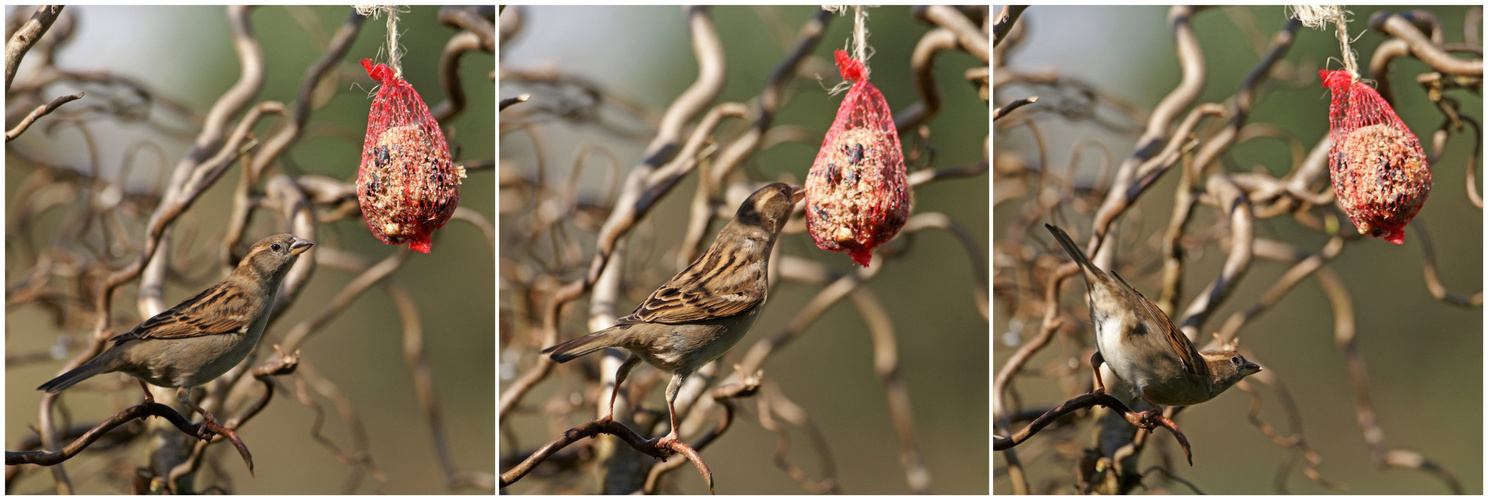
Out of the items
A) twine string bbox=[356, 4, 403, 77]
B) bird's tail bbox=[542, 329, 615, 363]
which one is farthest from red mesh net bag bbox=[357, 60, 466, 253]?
bird's tail bbox=[542, 329, 615, 363]

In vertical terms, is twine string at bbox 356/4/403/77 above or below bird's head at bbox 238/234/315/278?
above

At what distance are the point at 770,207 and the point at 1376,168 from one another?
6.64 feet

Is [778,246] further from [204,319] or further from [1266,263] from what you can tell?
[1266,263]

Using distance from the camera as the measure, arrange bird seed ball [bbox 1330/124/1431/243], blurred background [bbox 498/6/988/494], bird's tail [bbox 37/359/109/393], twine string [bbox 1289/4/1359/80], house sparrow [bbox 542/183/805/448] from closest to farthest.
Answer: bird's tail [bbox 37/359/109/393] → house sparrow [bbox 542/183/805/448] → bird seed ball [bbox 1330/124/1431/243] → twine string [bbox 1289/4/1359/80] → blurred background [bbox 498/6/988/494]

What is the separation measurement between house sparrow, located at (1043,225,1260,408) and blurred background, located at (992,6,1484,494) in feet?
2.98

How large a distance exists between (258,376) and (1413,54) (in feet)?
13.9

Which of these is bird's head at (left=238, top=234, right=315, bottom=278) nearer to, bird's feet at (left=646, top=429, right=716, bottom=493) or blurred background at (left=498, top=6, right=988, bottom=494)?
blurred background at (left=498, top=6, right=988, bottom=494)

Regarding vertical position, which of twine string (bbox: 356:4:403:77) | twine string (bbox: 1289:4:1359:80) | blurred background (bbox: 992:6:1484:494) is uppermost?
twine string (bbox: 356:4:403:77)

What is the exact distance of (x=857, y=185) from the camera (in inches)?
115

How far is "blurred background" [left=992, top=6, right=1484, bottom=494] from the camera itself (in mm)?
3818

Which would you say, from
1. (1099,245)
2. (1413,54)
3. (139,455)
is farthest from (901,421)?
(139,455)

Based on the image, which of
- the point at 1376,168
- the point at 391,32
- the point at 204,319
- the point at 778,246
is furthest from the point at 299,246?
the point at 1376,168

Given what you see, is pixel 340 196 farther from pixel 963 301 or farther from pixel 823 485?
pixel 963 301

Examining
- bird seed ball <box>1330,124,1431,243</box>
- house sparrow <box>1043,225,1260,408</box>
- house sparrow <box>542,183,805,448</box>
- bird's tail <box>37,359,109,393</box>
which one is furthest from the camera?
bird seed ball <box>1330,124,1431,243</box>
